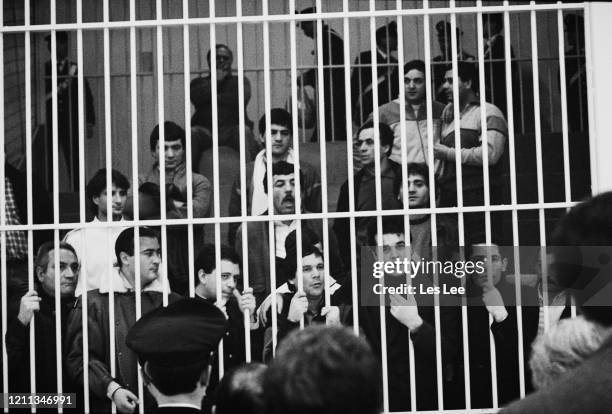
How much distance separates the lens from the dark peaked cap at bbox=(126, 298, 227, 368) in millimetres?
2771

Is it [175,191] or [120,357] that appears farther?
[175,191]

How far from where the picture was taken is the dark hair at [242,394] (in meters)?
2.38

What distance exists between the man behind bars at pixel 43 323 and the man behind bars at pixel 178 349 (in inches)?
30.9

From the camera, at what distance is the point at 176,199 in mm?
4988

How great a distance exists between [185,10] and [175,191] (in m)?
1.37

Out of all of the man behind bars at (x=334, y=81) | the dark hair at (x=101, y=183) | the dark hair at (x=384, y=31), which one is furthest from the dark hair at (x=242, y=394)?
the dark hair at (x=384, y=31)

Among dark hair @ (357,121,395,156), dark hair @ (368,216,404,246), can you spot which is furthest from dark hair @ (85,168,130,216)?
dark hair @ (357,121,395,156)

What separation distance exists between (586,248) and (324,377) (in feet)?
2.26

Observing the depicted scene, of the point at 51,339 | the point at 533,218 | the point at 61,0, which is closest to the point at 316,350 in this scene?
the point at 51,339

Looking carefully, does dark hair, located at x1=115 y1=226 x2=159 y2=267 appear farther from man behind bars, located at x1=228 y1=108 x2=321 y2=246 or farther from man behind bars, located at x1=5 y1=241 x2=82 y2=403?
man behind bars, located at x1=228 y1=108 x2=321 y2=246

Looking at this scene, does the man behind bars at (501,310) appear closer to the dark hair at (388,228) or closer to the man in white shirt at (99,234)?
the dark hair at (388,228)

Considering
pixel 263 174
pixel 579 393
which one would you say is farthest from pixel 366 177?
pixel 579 393

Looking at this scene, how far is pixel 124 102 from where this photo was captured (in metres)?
6.68

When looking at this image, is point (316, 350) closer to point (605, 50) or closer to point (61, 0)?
point (605, 50)
